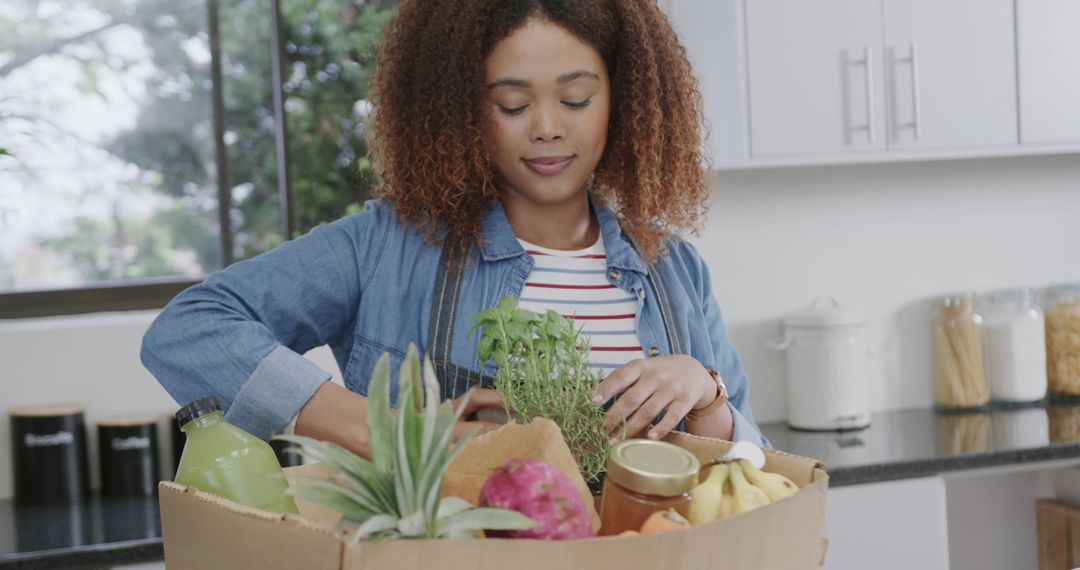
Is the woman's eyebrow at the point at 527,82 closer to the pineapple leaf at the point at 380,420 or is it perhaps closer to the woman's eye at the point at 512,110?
the woman's eye at the point at 512,110

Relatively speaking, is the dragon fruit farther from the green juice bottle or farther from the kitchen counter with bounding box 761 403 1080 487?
the kitchen counter with bounding box 761 403 1080 487

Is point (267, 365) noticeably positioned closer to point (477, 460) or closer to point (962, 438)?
point (477, 460)

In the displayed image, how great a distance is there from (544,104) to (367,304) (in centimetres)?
32

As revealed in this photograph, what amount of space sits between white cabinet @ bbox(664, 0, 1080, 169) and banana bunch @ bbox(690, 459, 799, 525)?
1.84 metres

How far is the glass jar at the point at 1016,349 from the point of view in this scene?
9.65 ft

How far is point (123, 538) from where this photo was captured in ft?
6.67

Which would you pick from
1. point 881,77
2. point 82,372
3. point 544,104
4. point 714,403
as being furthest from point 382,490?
point 881,77

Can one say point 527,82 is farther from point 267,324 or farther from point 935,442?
point 935,442

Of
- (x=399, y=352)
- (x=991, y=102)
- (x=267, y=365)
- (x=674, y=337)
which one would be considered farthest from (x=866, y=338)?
(x=267, y=365)

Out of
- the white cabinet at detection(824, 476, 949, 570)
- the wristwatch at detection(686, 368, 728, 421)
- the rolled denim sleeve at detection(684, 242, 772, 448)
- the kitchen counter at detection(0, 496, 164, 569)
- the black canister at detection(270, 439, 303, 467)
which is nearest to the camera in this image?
the wristwatch at detection(686, 368, 728, 421)

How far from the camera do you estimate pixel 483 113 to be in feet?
4.38

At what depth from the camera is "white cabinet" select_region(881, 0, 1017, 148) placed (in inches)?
105

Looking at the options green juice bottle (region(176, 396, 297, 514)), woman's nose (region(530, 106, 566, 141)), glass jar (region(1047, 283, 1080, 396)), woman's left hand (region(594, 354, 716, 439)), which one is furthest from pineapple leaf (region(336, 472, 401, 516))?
glass jar (region(1047, 283, 1080, 396))

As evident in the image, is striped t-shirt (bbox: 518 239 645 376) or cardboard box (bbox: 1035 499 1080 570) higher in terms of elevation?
striped t-shirt (bbox: 518 239 645 376)
